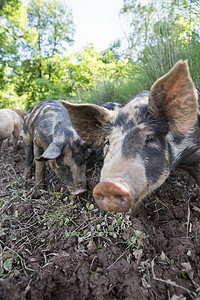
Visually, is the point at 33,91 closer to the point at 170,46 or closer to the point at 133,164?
the point at 170,46

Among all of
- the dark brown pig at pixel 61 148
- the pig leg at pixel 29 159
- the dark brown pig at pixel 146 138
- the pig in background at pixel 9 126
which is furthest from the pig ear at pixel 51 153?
the pig in background at pixel 9 126

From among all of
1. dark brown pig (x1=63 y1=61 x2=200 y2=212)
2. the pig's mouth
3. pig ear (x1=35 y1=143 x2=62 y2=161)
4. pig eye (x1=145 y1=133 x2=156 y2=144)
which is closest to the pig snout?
dark brown pig (x1=63 y1=61 x2=200 y2=212)

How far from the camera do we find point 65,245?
1980 millimetres

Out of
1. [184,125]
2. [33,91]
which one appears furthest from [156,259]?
[33,91]

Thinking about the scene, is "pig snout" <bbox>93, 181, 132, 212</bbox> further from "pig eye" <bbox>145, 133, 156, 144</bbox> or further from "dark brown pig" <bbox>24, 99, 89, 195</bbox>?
"dark brown pig" <bbox>24, 99, 89, 195</bbox>

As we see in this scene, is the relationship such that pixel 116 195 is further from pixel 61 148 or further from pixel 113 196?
pixel 61 148

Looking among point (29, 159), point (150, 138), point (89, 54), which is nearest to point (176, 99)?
point (150, 138)

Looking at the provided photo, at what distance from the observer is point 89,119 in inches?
89.9

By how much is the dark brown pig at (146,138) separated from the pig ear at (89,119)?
0.01 meters

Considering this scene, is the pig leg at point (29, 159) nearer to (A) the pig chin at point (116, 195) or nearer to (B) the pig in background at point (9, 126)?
(B) the pig in background at point (9, 126)

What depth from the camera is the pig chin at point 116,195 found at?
4.35ft

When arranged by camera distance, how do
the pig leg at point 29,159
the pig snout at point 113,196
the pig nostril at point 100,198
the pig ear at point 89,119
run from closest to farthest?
the pig snout at point 113,196 < the pig nostril at point 100,198 < the pig ear at point 89,119 < the pig leg at point 29,159

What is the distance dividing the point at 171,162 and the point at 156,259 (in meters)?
0.92

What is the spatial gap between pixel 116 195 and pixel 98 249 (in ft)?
2.98
